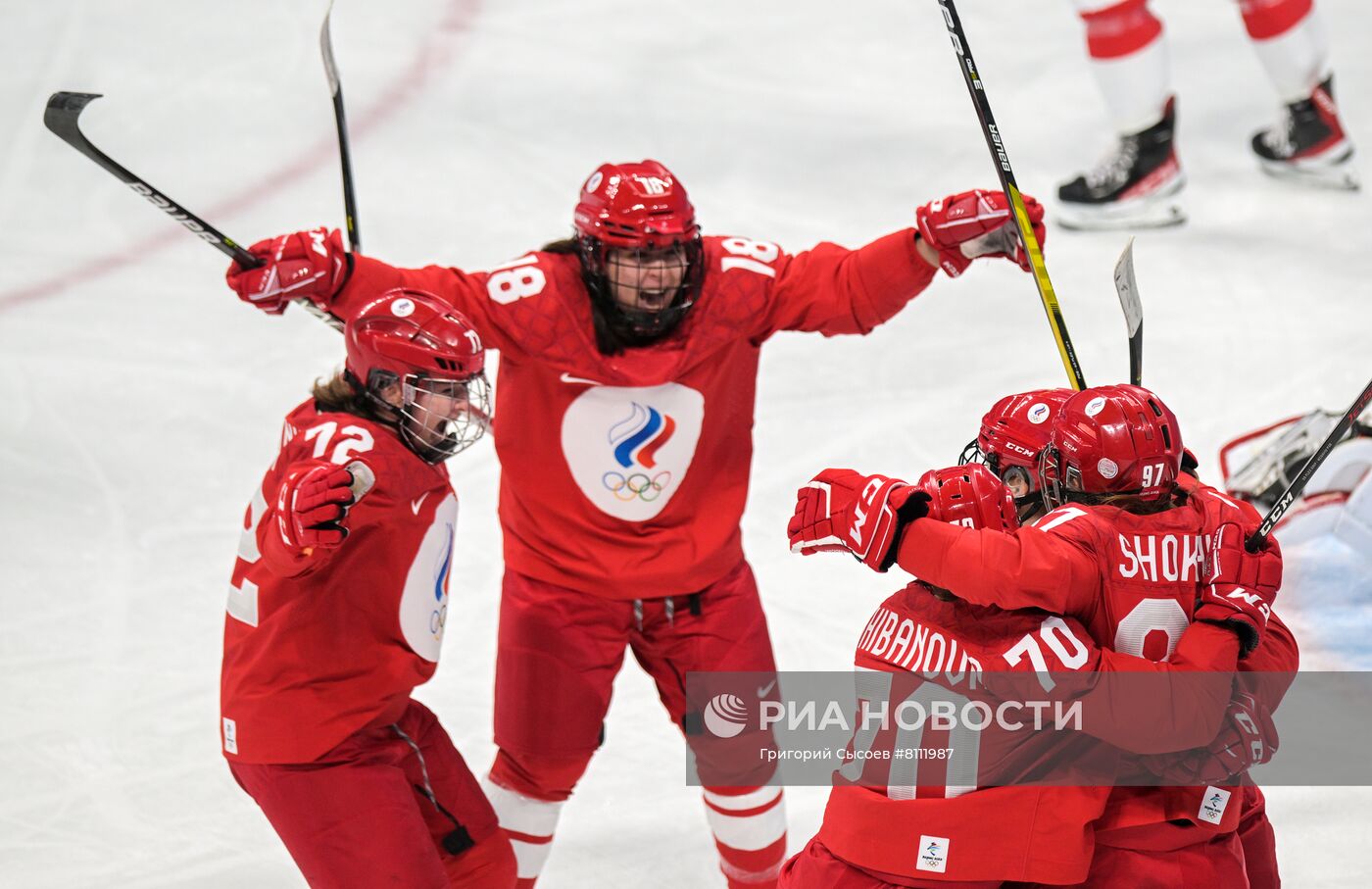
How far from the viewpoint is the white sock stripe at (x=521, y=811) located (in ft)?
10.8

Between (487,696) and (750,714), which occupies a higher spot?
(750,714)

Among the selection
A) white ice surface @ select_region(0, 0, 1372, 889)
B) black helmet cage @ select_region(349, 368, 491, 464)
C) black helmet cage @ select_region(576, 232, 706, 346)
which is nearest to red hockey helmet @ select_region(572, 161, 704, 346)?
black helmet cage @ select_region(576, 232, 706, 346)

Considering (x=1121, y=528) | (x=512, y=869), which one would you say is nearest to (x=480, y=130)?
(x=512, y=869)

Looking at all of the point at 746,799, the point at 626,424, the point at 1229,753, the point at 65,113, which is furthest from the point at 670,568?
the point at 65,113

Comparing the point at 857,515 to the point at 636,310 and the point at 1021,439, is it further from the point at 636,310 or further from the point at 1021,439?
the point at 636,310

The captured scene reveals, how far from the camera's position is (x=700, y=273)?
319 cm

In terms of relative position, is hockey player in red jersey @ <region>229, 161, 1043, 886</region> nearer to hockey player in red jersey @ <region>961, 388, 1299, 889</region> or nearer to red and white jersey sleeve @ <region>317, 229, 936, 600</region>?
red and white jersey sleeve @ <region>317, 229, 936, 600</region>

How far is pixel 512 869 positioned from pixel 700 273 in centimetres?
122

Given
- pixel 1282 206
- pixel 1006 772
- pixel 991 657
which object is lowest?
pixel 1282 206

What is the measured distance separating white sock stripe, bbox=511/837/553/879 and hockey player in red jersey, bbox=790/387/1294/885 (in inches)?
52.3

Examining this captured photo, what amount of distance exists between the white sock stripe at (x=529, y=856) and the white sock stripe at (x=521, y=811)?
0.03 metres

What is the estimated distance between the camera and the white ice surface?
3.86m

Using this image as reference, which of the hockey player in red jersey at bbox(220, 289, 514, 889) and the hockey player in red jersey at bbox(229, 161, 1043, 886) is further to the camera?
the hockey player in red jersey at bbox(229, 161, 1043, 886)

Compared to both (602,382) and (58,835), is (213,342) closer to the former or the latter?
(58,835)
